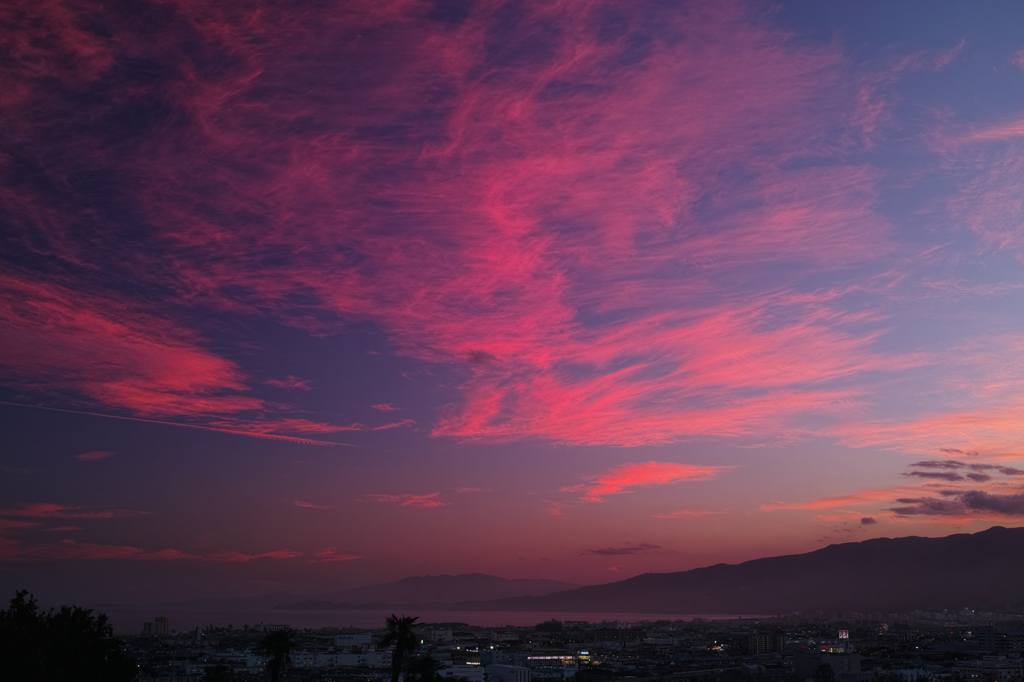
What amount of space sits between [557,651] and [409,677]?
12965 centimetres

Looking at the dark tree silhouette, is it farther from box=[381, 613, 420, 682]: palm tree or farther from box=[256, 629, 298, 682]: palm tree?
box=[381, 613, 420, 682]: palm tree

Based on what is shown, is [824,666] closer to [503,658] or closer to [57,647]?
[503,658]

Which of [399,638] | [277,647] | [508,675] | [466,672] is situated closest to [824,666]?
[508,675]

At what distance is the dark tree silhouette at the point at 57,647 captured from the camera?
36.7 metres

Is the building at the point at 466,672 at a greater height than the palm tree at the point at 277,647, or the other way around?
the palm tree at the point at 277,647

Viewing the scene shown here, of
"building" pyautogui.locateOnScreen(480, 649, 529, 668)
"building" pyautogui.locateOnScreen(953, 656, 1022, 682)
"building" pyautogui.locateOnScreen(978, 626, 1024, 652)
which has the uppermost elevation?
"building" pyautogui.locateOnScreen(480, 649, 529, 668)

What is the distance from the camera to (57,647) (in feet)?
135

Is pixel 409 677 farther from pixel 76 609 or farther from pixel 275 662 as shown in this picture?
pixel 76 609

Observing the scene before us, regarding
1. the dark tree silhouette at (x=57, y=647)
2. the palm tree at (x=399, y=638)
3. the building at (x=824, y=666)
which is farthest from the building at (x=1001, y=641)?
the dark tree silhouette at (x=57, y=647)

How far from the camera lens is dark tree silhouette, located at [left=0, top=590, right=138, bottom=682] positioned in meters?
36.7

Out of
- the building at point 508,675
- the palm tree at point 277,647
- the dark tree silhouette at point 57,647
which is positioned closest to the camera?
the dark tree silhouette at point 57,647

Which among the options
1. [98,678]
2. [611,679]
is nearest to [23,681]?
[98,678]

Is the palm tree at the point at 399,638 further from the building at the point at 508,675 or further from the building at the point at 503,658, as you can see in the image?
the building at the point at 503,658

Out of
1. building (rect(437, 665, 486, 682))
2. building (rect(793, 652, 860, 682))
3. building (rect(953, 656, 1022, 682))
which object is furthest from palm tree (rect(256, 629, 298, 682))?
building (rect(953, 656, 1022, 682))
